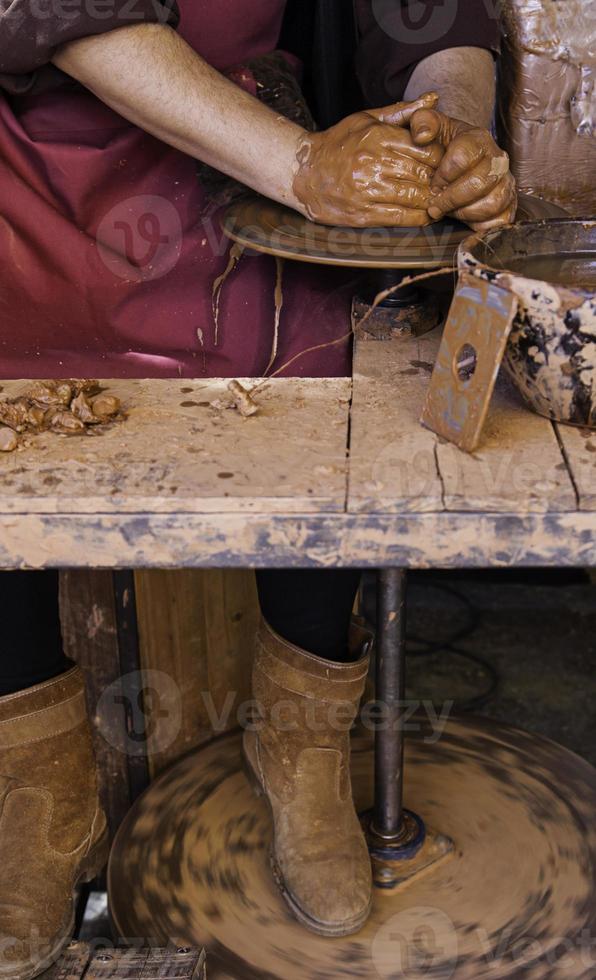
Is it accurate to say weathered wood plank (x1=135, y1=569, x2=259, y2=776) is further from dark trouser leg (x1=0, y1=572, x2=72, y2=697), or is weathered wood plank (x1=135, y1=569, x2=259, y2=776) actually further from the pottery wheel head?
the pottery wheel head

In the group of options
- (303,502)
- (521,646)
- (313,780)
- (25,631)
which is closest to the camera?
(303,502)

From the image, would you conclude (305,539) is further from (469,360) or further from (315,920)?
(315,920)

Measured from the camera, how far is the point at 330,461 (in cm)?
107

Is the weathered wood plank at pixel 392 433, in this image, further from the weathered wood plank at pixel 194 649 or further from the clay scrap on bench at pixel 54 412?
the weathered wood plank at pixel 194 649

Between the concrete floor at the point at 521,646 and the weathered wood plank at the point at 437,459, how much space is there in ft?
3.90

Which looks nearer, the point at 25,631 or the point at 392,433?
the point at 392,433

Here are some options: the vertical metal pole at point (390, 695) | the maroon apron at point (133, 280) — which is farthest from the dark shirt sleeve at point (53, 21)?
the vertical metal pole at point (390, 695)

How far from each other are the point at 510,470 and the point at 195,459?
31 centimetres

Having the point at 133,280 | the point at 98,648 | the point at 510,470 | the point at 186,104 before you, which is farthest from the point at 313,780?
the point at 186,104

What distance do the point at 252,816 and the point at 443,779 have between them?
1.01 ft

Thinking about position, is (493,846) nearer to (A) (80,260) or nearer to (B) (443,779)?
(B) (443,779)

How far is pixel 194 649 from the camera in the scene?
1736mm

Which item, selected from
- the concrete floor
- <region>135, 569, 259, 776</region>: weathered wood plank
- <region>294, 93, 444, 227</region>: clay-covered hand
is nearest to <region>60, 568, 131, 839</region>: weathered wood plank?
<region>135, 569, 259, 776</region>: weathered wood plank

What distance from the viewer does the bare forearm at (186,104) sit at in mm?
1159
